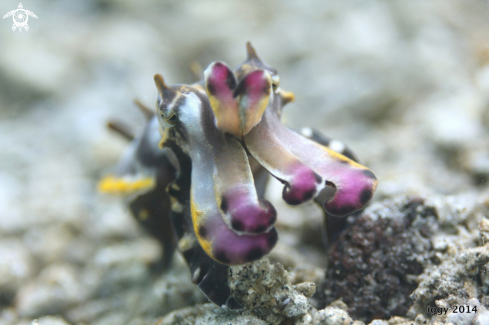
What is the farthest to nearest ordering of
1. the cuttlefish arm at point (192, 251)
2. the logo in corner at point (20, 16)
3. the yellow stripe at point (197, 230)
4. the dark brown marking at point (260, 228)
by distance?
the logo in corner at point (20, 16) < the cuttlefish arm at point (192, 251) < the yellow stripe at point (197, 230) < the dark brown marking at point (260, 228)

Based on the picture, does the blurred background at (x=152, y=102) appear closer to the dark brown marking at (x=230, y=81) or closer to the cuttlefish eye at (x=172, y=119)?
A: the cuttlefish eye at (x=172, y=119)

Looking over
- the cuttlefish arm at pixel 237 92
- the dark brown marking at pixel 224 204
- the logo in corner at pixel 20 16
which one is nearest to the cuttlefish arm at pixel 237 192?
the dark brown marking at pixel 224 204

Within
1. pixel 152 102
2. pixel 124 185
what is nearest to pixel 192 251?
pixel 124 185

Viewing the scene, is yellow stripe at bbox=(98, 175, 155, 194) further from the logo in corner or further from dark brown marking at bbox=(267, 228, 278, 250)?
the logo in corner

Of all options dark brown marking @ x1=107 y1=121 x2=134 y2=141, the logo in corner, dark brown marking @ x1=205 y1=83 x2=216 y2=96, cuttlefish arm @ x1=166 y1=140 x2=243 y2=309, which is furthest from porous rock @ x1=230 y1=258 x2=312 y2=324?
the logo in corner

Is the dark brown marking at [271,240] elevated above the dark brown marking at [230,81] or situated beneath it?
situated beneath

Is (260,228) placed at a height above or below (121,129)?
below

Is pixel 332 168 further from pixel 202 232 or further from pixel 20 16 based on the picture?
pixel 20 16

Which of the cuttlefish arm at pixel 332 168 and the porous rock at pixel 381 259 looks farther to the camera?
the porous rock at pixel 381 259
